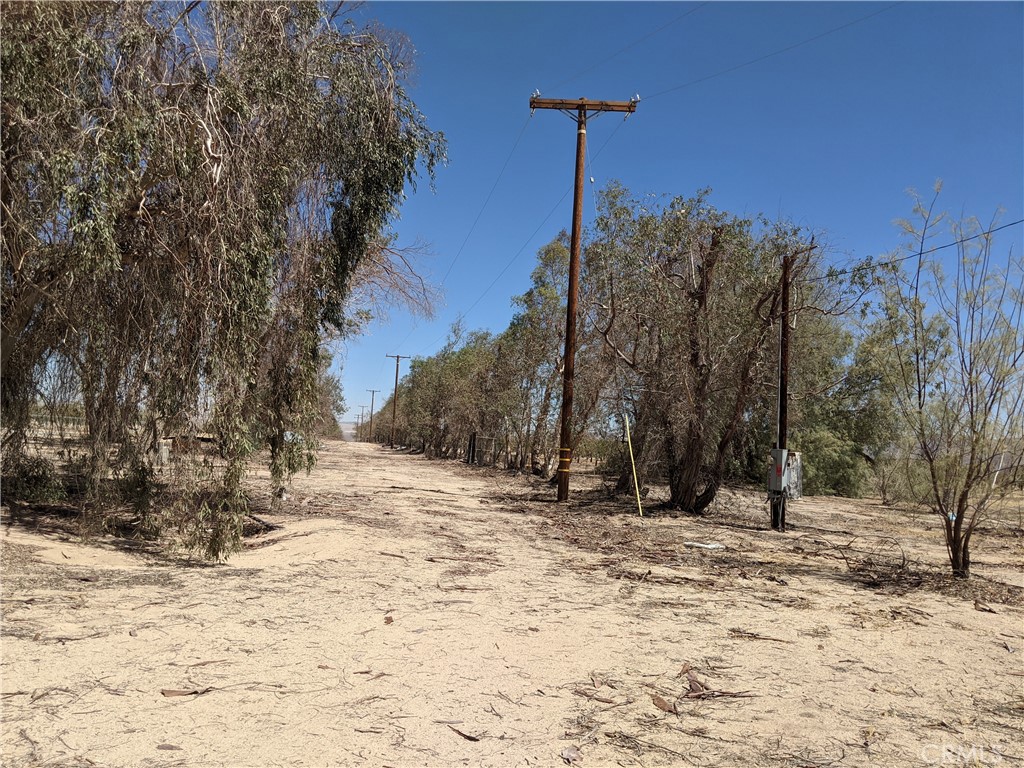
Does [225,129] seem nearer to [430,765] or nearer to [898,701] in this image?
[430,765]

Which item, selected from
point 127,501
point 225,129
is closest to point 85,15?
point 225,129

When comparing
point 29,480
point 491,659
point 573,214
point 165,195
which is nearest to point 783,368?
point 573,214

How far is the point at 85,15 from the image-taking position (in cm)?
798

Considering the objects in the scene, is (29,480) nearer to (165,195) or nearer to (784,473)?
(165,195)

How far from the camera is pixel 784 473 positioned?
51.0 ft

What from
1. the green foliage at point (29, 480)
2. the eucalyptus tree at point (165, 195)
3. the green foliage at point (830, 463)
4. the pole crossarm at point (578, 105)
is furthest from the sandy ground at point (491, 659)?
the green foliage at point (830, 463)

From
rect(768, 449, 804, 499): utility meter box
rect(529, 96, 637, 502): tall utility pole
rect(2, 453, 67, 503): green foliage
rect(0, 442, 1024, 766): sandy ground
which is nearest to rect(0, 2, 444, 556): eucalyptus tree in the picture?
rect(2, 453, 67, 503): green foliage

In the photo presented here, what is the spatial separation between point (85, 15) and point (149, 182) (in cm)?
193

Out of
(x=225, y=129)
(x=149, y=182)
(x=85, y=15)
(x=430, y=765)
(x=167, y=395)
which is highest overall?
(x=85, y=15)

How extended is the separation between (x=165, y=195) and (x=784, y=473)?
13057 millimetres

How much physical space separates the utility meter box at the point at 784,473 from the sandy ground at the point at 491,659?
4337 mm

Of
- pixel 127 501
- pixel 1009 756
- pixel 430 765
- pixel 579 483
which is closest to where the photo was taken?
pixel 430 765

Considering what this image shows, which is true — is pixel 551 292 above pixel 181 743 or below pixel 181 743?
above

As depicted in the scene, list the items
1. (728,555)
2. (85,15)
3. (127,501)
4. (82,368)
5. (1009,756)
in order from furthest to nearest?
(728,555), (127,501), (82,368), (85,15), (1009,756)
